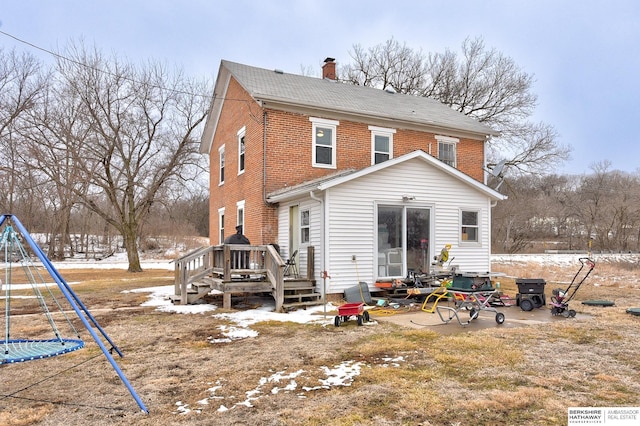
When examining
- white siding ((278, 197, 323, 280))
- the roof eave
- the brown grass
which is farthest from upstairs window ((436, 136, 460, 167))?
the brown grass

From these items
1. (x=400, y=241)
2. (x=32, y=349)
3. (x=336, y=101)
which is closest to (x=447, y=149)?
(x=336, y=101)

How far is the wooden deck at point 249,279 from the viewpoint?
1089 cm

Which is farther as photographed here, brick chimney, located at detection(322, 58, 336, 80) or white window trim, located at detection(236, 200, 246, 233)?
brick chimney, located at detection(322, 58, 336, 80)

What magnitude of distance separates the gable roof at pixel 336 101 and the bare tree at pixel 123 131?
21.7 feet

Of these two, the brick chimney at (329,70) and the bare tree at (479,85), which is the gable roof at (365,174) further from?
the bare tree at (479,85)

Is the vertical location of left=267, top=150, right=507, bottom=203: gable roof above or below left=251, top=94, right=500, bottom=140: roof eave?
below

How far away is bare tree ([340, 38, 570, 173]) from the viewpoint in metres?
31.5

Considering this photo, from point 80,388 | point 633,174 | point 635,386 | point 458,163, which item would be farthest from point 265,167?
point 633,174

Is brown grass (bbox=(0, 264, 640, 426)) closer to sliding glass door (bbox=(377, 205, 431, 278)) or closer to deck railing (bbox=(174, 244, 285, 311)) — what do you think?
deck railing (bbox=(174, 244, 285, 311))

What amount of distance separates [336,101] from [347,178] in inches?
198

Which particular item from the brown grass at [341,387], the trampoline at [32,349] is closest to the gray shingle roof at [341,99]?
the brown grass at [341,387]

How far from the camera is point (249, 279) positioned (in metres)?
11.5

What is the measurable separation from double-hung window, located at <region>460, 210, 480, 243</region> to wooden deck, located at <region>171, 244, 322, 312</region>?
487 centimetres

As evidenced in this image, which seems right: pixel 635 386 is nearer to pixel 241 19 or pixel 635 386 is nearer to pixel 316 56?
pixel 241 19
